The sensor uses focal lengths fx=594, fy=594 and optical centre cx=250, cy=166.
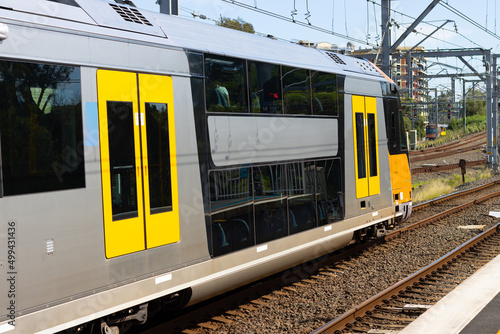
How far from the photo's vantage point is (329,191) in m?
9.82

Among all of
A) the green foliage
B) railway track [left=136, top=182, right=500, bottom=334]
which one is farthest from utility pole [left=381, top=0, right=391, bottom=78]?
the green foliage

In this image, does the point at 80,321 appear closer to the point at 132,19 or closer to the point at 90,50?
the point at 90,50

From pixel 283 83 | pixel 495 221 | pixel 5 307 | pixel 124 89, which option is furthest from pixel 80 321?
pixel 495 221

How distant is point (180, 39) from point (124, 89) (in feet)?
4.22

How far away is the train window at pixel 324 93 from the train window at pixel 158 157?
3.61 metres

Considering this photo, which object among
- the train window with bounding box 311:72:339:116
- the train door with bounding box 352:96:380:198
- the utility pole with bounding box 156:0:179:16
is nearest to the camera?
the train window with bounding box 311:72:339:116

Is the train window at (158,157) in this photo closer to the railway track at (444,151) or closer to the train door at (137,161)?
the train door at (137,161)

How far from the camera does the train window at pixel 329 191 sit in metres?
9.56

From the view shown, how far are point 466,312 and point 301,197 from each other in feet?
9.19

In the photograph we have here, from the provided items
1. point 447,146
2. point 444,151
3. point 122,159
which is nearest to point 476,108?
point 447,146

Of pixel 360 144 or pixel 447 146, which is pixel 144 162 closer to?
pixel 360 144

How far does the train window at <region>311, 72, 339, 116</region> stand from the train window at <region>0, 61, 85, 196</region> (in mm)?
4746

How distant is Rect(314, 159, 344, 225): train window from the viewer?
9.56 meters

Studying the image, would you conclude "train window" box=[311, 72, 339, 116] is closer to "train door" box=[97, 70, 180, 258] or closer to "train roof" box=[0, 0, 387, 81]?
"train roof" box=[0, 0, 387, 81]
